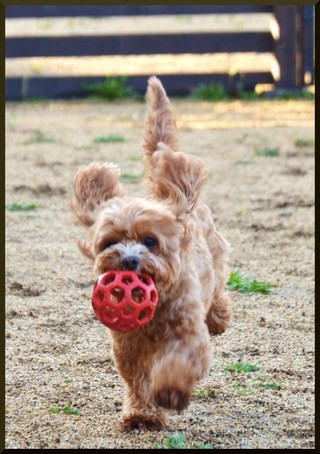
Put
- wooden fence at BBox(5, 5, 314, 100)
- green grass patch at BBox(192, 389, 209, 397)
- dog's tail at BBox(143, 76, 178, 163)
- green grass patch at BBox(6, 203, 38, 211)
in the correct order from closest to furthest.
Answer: green grass patch at BBox(192, 389, 209, 397)
dog's tail at BBox(143, 76, 178, 163)
green grass patch at BBox(6, 203, 38, 211)
wooden fence at BBox(5, 5, 314, 100)

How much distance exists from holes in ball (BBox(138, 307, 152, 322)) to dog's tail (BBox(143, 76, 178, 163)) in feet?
3.48

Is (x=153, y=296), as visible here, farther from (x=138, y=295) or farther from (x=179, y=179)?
(x=179, y=179)

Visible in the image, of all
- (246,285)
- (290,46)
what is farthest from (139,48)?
(246,285)

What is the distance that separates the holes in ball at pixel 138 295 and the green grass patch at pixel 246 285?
2325 millimetres

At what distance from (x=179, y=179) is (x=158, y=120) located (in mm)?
606

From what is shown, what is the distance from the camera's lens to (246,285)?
6000 millimetres

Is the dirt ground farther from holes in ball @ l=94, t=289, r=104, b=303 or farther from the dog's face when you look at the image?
the dog's face

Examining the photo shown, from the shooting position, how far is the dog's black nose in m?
3.67

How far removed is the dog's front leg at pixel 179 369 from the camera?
382 cm

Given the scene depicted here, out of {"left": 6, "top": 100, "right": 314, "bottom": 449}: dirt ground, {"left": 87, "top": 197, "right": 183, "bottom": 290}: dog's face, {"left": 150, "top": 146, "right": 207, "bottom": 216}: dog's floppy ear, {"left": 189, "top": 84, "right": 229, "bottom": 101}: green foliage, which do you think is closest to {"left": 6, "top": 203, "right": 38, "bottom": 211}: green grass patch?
{"left": 6, "top": 100, "right": 314, "bottom": 449}: dirt ground

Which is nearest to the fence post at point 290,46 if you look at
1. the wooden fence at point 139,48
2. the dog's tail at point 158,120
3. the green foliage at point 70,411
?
the wooden fence at point 139,48

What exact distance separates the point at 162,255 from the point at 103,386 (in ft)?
3.23

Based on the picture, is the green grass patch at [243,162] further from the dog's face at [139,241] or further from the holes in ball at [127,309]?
the holes in ball at [127,309]

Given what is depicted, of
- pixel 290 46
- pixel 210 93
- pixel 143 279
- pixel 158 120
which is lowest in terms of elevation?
pixel 143 279
